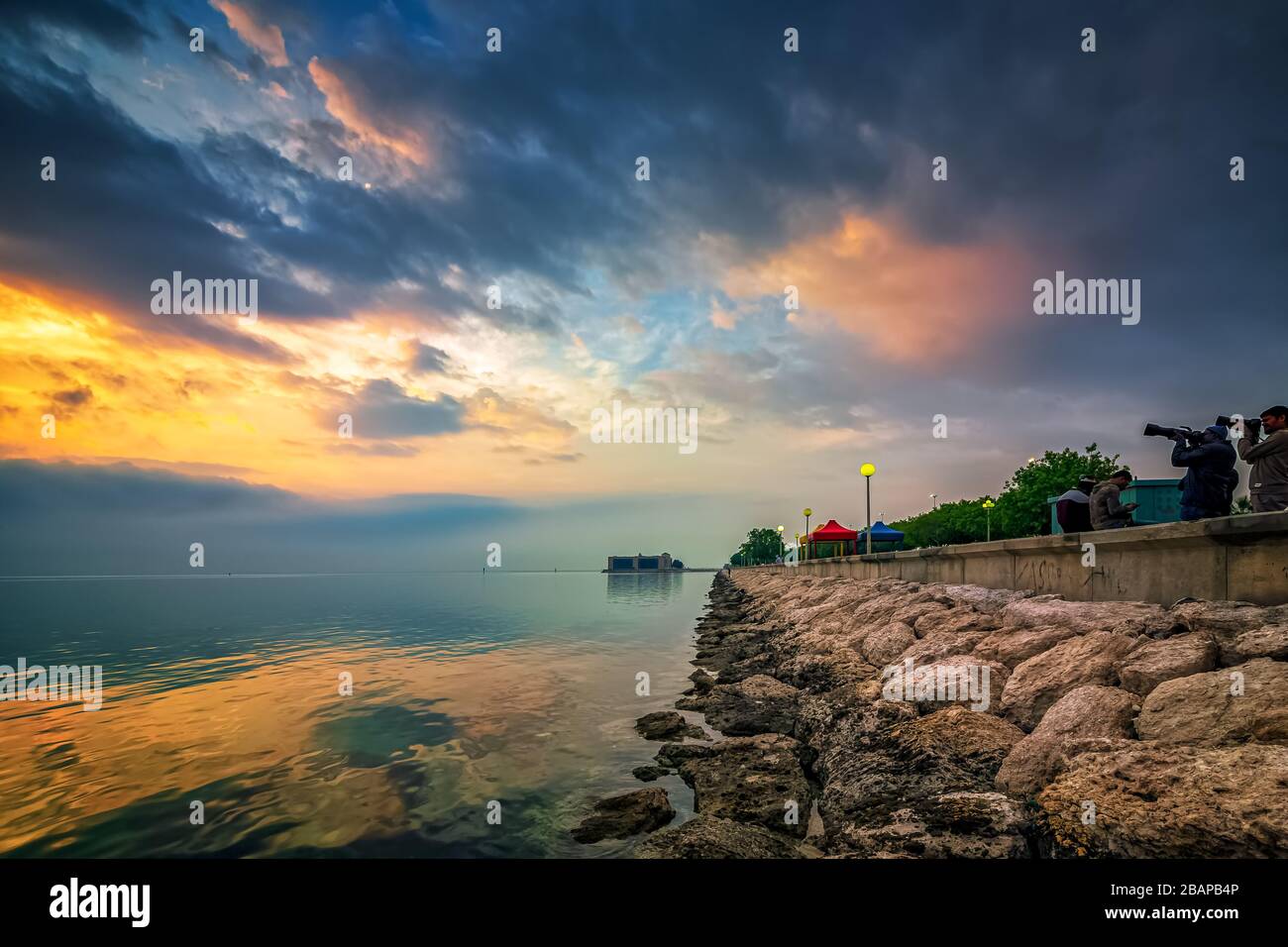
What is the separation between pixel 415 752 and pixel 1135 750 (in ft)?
34.4

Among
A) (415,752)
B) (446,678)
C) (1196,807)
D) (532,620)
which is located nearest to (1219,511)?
(1196,807)

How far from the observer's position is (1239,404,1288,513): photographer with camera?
303 inches

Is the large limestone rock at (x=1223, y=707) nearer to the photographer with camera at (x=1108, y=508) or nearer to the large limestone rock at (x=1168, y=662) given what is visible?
the large limestone rock at (x=1168, y=662)

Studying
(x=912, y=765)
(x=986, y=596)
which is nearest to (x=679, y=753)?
(x=912, y=765)

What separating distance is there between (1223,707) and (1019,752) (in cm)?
149

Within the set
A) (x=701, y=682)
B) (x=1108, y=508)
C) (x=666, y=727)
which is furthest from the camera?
(x=701, y=682)

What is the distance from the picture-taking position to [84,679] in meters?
18.7

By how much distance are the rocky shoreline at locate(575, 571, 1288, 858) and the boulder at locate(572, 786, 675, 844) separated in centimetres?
3

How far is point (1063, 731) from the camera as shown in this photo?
16.8ft

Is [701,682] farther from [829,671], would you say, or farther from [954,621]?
[954,621]

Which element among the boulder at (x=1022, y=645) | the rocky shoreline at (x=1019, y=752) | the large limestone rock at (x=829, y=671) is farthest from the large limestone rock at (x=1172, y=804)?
the large limestone rock at (x=829, y=671)

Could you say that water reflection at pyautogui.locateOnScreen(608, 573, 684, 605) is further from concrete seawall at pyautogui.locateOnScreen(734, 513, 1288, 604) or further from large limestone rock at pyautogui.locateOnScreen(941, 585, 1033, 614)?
concrete seawall at pyautogui.locateOnScreen(734, 513, 1288, 604)

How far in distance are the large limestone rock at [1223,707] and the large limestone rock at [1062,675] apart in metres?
1.10
